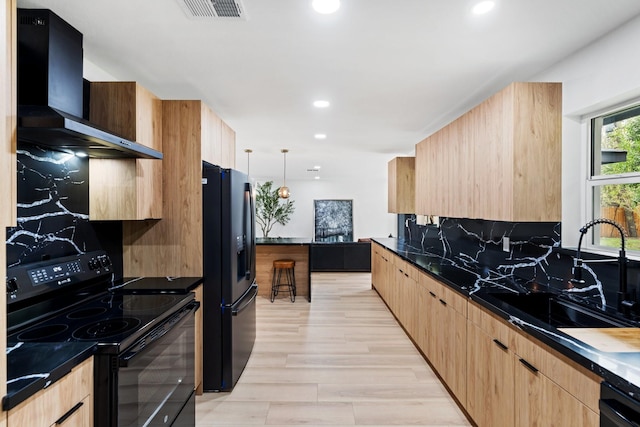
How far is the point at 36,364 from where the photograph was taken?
1271 millimetres

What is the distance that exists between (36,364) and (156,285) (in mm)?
1249

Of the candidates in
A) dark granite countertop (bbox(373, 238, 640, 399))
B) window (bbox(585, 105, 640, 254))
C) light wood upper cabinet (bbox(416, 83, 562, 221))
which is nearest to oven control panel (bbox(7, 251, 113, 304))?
dark granite countertop (bbox(373, 238, 640, 399))

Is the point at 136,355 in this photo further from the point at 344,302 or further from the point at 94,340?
the point at 344,302

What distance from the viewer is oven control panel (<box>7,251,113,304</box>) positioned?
1.75 metres

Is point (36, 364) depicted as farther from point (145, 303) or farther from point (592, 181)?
point (592, 181)

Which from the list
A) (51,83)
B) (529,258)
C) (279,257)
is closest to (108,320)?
(51,83)

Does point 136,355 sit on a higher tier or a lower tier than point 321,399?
higher

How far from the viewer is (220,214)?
2744 millimetres

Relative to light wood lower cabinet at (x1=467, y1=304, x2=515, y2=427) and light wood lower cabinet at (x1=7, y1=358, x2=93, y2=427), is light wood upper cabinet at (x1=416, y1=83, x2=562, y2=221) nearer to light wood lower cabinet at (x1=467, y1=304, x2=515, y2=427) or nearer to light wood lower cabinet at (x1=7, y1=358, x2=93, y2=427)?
light wood lower cabinet at (x1=467, y1=304, x2=515, y2=427)

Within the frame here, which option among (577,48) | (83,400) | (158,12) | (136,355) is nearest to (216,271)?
(136,355)

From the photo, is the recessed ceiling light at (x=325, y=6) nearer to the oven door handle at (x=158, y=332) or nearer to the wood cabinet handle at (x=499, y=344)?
the oven door handle at (x=158, y=332)

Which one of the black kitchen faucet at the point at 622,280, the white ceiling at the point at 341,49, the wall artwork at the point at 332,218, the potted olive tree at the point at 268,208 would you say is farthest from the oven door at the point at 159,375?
the wall artwork at the point at 332,218

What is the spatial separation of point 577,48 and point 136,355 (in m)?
3.07

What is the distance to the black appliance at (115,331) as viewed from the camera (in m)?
1.48
